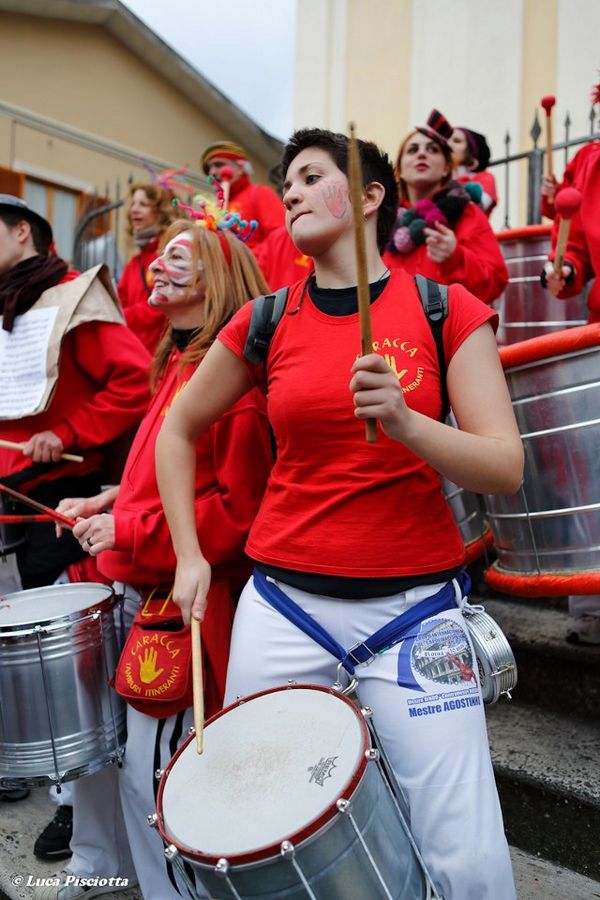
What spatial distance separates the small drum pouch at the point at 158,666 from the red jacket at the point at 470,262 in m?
2.01

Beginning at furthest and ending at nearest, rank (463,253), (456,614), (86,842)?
(463,253) < (86,842) < (456,614)

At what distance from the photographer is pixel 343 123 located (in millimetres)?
8828

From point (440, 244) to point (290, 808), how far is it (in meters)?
2.51

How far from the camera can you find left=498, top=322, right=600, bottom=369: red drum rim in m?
2.28

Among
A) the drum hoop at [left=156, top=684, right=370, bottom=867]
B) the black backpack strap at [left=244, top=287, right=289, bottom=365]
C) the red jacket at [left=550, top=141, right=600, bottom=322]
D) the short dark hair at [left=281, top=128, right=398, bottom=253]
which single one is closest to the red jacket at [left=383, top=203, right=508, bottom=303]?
the red jacket at [left=550, top=141, right=600, bottom=322]

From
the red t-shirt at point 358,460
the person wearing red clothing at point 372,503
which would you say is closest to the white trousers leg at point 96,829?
the person wearing red clothing at point 372,503

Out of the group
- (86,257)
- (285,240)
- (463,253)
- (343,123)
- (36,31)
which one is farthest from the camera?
(36,31)

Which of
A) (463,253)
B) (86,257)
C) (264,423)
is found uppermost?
(86,257)

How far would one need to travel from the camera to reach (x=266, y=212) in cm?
519

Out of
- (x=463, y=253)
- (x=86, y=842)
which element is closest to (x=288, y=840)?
(x=86, y=842)

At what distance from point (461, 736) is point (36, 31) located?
13.5 meters

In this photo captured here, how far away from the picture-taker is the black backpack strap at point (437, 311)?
1720 millimetres

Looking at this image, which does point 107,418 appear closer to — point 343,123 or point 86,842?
point 86,842

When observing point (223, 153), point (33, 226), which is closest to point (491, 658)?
point (33, 226)
